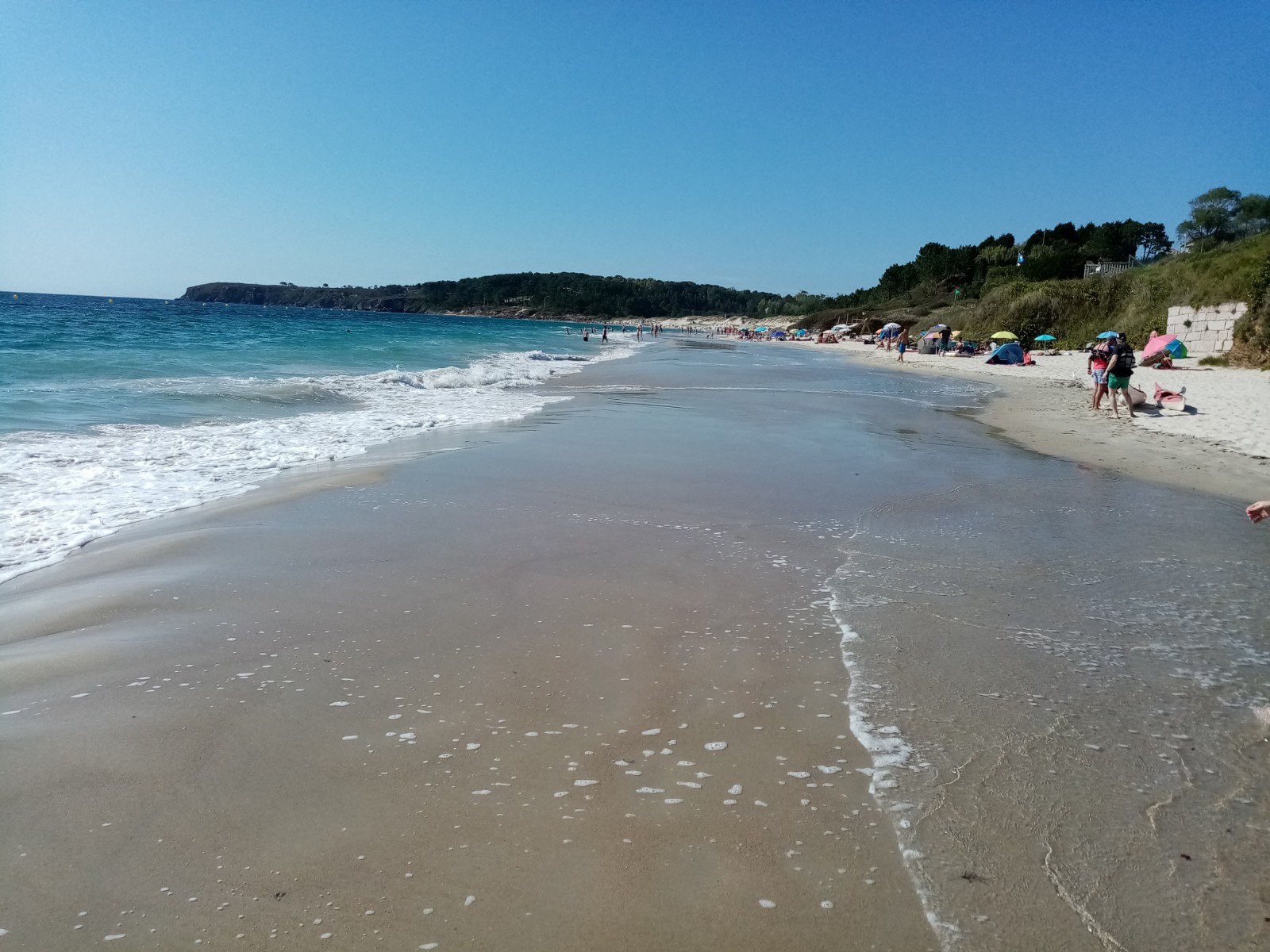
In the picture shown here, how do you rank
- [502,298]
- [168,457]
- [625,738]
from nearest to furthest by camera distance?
[625,738]
[168,457]
[502,298]

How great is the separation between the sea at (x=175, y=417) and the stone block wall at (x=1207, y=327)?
76.9 ft

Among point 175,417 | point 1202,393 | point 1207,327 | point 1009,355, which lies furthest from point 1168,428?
point 1009,355

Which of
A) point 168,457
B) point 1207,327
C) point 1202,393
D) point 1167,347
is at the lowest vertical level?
point 168,457

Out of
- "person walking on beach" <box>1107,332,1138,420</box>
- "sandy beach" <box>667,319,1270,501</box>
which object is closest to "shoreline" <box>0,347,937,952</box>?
"sandy beach" <box>667,319,1270,501</box>

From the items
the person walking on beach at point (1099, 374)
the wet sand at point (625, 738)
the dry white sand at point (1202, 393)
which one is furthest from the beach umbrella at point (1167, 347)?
the wet sand at point (625, 738)

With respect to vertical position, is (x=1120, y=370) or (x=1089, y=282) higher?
(x=1089, y=282)

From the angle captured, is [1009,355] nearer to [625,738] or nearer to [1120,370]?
[1120,370]

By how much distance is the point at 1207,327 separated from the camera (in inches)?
1117

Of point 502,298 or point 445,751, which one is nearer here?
point 445,751

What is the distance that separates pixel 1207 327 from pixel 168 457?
3342 centimetres

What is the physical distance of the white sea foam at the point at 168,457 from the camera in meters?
6.18

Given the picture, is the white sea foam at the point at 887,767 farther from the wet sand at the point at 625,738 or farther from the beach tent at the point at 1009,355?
the beach tent at the point at 1009,355

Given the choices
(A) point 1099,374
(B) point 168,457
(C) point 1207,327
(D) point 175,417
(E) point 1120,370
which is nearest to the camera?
(B) point 168,457

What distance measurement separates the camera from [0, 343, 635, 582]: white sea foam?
20.3ft
